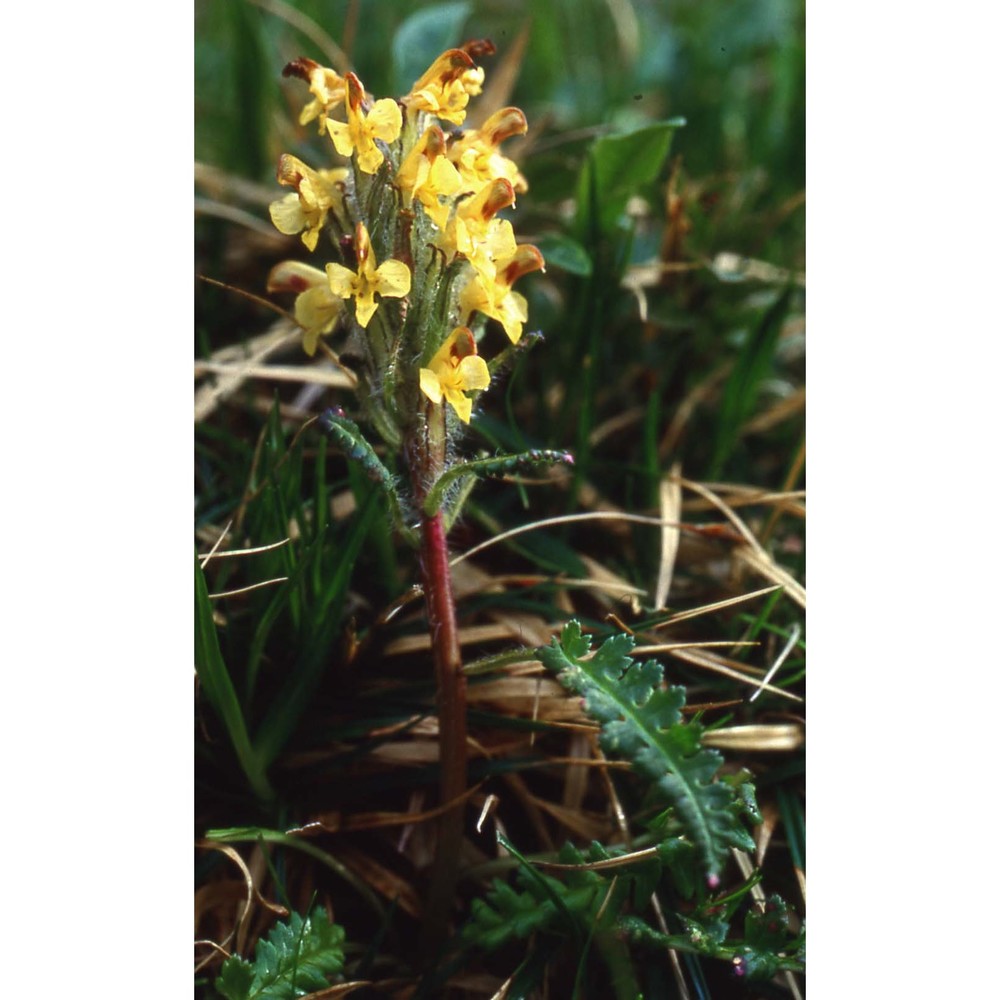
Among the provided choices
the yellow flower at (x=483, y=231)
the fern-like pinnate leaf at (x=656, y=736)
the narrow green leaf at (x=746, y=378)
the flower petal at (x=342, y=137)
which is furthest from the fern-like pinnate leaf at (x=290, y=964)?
the narrow green leaf at (x=746, y=378)

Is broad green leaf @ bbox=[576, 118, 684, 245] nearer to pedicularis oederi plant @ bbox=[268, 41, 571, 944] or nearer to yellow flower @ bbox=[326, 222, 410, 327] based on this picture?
pedicularis oederi plant @ bbox=[268, 41, 571, 944]

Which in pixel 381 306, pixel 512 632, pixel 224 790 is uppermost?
pixel 381 306

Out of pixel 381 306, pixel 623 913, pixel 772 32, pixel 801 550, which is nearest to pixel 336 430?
pixel 381 306

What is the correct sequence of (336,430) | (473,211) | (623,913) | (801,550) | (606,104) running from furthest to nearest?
(606,104) → (801,550) → (623,913) → (473,211) → (336,430)

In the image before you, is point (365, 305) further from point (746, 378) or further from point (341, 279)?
point (746, 378)

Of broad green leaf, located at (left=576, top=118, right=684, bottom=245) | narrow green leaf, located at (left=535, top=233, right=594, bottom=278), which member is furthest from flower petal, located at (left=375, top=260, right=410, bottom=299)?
broad green leaf, located at (left=576, top=118, right=684, bottom=245)

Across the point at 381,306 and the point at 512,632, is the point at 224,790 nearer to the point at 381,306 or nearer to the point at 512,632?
the point at 512,632
